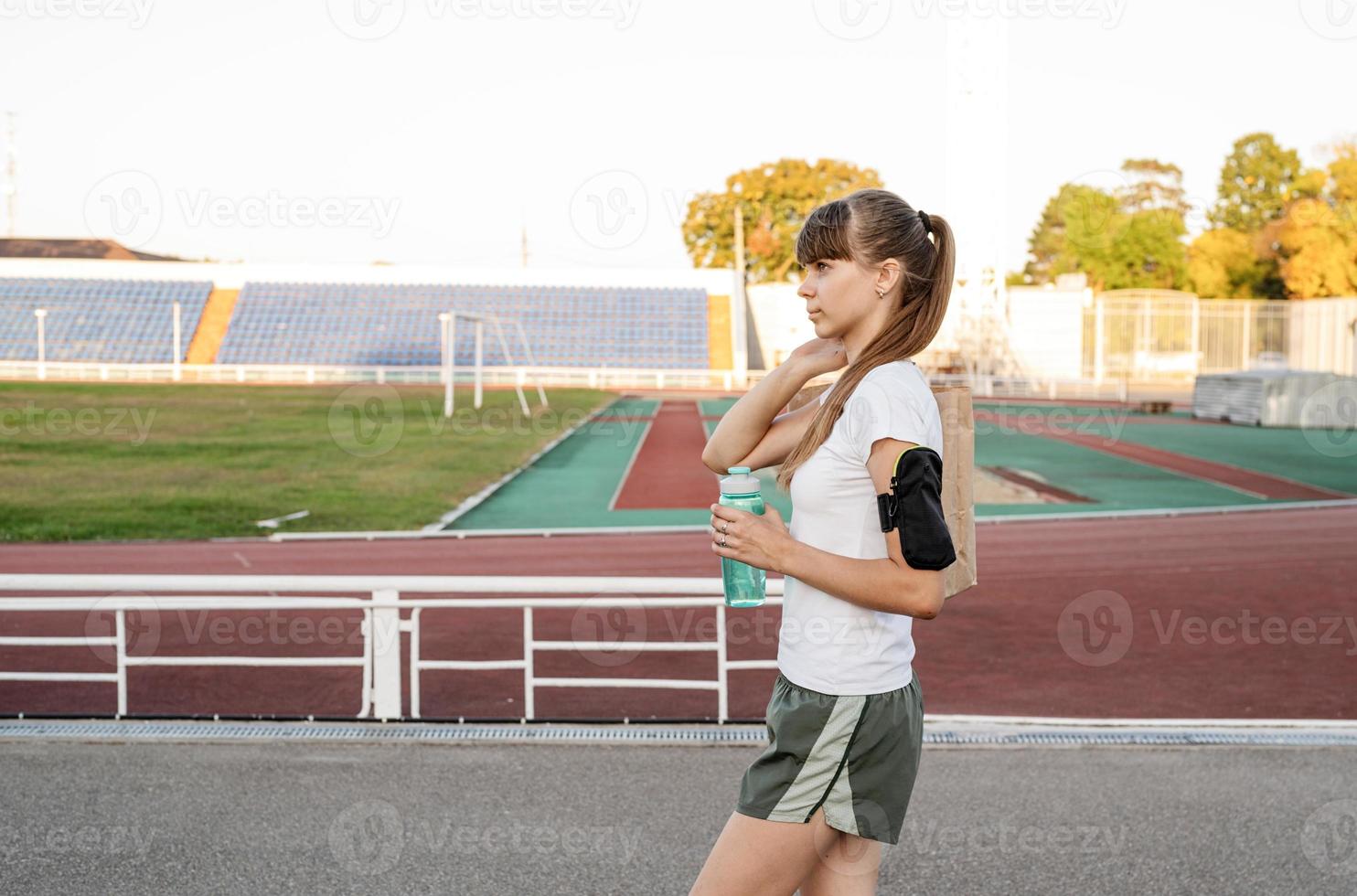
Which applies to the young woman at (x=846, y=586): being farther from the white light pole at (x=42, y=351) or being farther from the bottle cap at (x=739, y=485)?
the white light pole at (x=42, y=351)

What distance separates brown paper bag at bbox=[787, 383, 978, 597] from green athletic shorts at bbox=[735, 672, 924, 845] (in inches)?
10.6

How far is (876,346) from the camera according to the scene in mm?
2586

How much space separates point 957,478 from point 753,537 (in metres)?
0.43

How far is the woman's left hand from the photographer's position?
253cm

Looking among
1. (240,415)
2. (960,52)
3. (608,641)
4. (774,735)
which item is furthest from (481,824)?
(960,52)

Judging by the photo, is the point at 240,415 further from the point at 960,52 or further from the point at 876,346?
the point at 876,346

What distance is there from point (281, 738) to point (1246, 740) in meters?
4.33

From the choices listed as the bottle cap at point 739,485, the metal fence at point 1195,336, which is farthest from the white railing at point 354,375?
the bottle cap at point 739,485

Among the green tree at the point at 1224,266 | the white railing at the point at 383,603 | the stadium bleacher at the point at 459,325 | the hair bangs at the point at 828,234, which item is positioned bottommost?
the white railing at the point at 383,603

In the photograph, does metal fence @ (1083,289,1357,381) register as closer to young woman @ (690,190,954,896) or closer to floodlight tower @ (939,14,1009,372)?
floodlight tower @ (939,14,1009,372)

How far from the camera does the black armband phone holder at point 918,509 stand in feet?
7.91

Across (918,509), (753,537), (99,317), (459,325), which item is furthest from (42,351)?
(918,509)

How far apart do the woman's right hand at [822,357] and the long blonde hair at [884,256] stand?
0.09 meters

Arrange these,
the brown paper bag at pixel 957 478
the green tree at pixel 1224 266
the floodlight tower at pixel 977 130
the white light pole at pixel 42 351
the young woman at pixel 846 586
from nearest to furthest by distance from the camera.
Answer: the young woman at pixel 846 586 < the brown paper bag at pixel 957 478 < the floodlight tower at pixel 977 130 < the white light pole at pixel 42 351 < the green tree at pixel 1224 266
